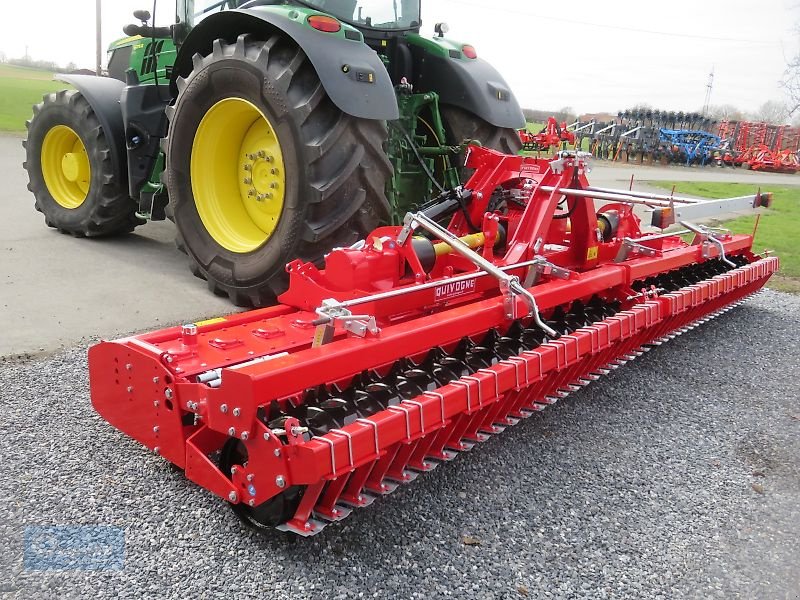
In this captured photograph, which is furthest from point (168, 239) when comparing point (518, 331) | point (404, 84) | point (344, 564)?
point (344, 564)

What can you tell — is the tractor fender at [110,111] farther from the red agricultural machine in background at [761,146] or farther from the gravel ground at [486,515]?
the red agricultural machine in background at [761,146]

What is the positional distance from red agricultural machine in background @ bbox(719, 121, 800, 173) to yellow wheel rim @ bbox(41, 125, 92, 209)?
1005 inches

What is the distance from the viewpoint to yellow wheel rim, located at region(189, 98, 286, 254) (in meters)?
3.81

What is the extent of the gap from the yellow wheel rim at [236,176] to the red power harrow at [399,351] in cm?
95

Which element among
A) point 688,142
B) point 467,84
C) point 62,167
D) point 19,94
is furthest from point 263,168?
point 19,94

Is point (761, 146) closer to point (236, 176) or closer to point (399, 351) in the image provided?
point (236, 176)

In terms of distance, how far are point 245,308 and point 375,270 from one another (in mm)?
1377

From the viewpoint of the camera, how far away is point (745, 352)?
12.8 ft

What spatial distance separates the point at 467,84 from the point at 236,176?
164 cm

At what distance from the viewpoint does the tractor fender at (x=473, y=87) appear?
14.6ft

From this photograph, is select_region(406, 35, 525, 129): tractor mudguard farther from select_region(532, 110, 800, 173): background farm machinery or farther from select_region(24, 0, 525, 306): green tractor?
select_region(532, 110, 800, 173): background farm machinery

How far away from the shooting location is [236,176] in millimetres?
4098

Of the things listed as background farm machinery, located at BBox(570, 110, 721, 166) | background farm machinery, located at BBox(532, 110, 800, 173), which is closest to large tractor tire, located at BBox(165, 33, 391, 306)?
background farm machinery, located at BBox(532, 110, 800, 173)

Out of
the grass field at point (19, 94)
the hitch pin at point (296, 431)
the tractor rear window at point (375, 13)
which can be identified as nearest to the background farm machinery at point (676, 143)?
the grass field at point (19, 94)
